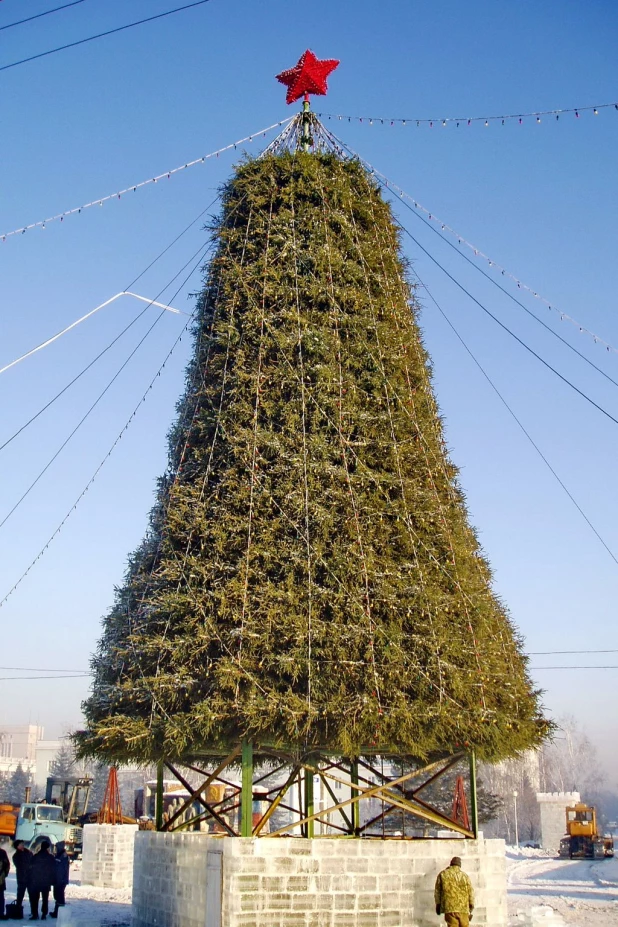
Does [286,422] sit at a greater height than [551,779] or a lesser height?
greater

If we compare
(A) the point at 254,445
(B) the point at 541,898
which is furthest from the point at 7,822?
(A) the point at 254,445

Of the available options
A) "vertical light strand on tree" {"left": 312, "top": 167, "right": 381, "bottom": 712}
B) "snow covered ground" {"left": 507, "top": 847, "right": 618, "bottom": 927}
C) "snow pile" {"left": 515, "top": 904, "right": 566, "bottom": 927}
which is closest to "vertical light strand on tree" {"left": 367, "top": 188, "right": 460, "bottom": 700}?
"vertical light strand on tree" {"left": 312, "top": 167, "right": 381, "bottom": 712}

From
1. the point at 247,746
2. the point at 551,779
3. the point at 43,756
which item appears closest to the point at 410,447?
the point at 247,746

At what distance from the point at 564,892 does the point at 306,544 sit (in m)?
16.7

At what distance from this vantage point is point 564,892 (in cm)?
2253

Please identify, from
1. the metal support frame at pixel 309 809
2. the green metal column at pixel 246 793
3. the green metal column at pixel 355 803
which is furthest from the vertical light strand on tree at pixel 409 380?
the green metal column at pixel 355 803

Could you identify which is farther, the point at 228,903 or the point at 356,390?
the point at 356,390

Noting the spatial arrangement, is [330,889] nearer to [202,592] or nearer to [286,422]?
[202,592]

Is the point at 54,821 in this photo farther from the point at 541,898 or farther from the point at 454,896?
the point at 454,896

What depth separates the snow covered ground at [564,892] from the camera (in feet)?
50.7

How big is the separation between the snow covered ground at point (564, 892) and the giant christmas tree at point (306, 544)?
5.22 meters

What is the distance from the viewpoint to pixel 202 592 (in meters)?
11.2

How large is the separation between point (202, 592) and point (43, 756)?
111978 mm

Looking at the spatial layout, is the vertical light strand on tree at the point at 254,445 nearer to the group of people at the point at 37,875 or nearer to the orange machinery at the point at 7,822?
the group of people at the point at 37,875
